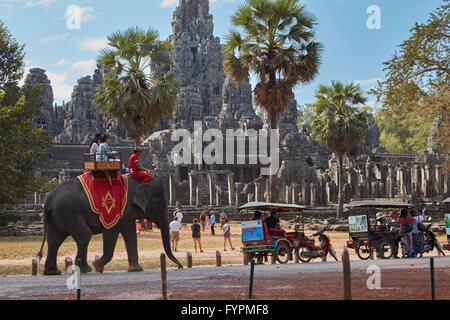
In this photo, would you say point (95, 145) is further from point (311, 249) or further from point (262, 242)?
point (311, 249)

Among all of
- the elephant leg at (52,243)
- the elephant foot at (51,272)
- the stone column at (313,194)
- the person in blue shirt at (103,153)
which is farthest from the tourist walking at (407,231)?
the stone column at (313,194)

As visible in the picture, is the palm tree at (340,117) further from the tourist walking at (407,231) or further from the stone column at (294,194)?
the tourist walking at (407,231)

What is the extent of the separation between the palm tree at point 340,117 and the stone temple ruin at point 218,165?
521 cm

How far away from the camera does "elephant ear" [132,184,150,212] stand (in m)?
13.8

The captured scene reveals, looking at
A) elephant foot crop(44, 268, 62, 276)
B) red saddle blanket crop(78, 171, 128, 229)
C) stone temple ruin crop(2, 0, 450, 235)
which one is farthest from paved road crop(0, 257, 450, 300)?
stone temple ruin crop(2, 0, 450, 235)

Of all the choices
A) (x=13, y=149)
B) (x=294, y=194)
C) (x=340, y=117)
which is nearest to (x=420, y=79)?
(x=13, y=149)

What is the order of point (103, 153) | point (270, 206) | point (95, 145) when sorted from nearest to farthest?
point (103, 153) → point (95, 145) → point (270, 206)

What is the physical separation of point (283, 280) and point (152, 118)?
15868 mm

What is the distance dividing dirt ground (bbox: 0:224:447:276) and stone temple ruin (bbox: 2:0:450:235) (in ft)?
27.3

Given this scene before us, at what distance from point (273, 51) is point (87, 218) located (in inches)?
489

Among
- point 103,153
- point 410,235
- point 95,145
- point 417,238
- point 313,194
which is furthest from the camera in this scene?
point 313,194

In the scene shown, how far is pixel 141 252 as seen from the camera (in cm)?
2288

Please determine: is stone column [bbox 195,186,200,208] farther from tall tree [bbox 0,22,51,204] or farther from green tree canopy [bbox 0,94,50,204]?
green tree canopy [bbox 0,94,50,204]
